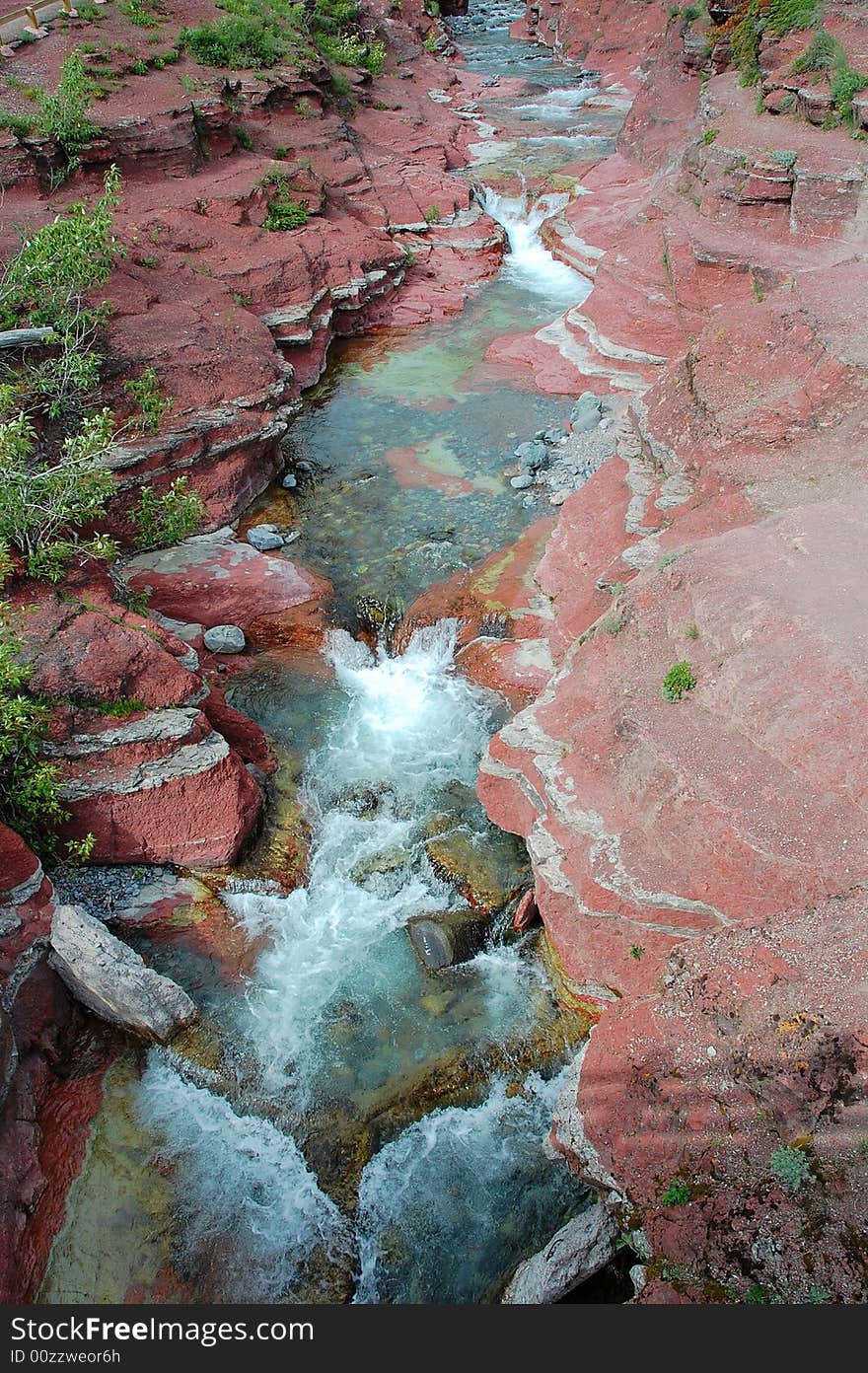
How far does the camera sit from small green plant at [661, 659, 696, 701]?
37.8 ft

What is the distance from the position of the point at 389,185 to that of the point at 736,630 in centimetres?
2709

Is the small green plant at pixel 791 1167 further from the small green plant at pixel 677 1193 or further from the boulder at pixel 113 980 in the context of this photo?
the boulder at pixel 113 980

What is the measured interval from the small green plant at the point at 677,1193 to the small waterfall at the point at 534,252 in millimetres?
25944

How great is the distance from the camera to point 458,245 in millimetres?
30578

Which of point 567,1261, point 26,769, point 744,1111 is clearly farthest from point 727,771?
point 26,769

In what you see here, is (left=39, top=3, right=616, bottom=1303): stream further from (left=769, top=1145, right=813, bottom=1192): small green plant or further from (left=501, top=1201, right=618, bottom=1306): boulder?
(left=769, top=1145, right=813, bottom=1192): small green plant

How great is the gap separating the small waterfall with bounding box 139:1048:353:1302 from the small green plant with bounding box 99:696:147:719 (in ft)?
15.6

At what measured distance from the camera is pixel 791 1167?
24.3ft

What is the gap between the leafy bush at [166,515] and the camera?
16.8 meters

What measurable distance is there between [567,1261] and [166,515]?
48.6 feet

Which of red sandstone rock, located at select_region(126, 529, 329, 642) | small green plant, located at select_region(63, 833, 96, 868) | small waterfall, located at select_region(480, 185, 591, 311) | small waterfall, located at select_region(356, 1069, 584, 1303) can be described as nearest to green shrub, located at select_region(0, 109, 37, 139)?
red sandstone rock, located at select_region(126, 529, 329, 642)

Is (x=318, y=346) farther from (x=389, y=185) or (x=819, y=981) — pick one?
(x=819, y=981)

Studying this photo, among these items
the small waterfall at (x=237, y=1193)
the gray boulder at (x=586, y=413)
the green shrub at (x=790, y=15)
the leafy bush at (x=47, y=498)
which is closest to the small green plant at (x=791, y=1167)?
the small waterfall at (x=237, y=1193)

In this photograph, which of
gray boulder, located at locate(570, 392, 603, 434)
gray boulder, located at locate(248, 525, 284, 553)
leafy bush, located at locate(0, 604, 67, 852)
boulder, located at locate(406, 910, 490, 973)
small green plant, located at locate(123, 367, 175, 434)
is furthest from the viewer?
gray boulder, located at locate(570, 392, 603, 434)
